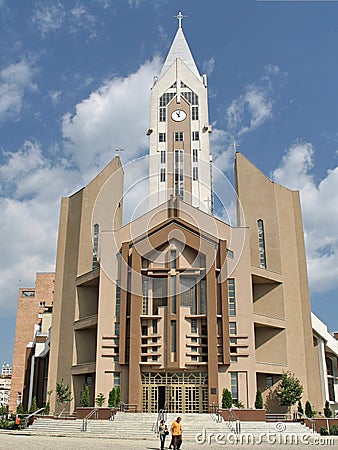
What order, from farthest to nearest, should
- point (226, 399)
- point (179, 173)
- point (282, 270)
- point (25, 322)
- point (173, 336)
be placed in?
point (25, 322) → point (179, 173) → point (282, 270) → point (173, 336) → point (226, 399)

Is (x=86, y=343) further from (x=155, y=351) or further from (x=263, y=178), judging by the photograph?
(x=263, y=178)

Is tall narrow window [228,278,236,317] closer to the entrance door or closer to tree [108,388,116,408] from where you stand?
the entrance door

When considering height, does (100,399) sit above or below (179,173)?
below

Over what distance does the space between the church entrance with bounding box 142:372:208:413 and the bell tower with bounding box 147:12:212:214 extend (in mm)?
28596

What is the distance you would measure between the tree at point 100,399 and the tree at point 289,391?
12.3 meters

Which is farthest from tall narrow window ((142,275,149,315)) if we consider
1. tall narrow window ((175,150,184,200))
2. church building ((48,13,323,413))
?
tall narrow window ((175,150,184,200))

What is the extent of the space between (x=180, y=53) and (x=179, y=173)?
19.6 m

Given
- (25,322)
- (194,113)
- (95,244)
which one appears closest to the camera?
(95,244)

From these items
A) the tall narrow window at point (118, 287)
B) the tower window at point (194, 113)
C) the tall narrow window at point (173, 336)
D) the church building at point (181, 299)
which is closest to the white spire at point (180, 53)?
the tower window at point (194, 113)

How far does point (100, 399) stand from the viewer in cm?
3506

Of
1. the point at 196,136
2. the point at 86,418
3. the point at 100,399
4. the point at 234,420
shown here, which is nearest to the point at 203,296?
the point at 234,420

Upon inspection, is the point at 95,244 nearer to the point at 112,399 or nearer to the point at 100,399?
the point at 100,399

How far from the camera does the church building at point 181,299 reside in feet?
116

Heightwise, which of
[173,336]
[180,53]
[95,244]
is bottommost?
[173,336]
